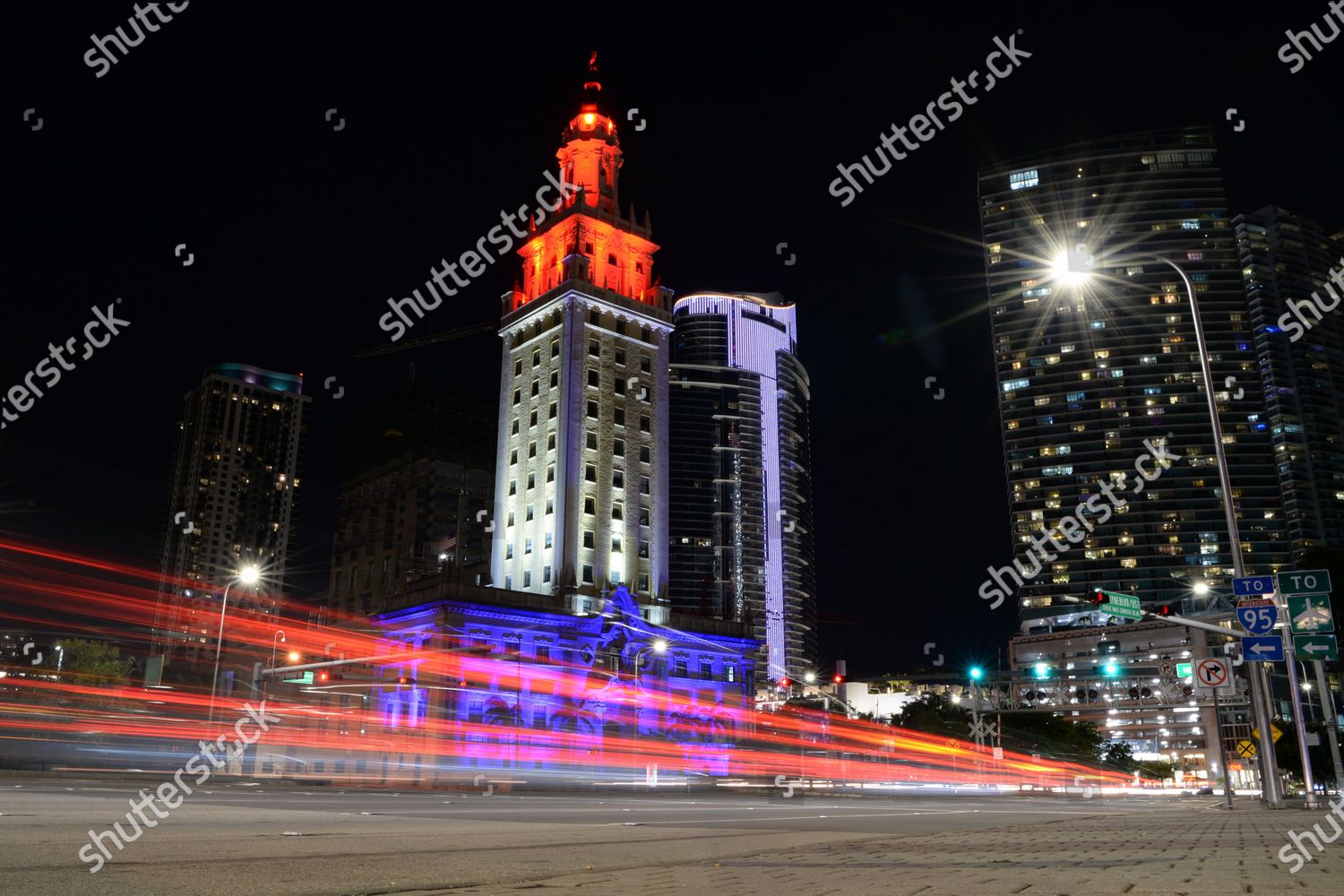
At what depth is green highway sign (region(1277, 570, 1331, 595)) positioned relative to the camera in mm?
28375

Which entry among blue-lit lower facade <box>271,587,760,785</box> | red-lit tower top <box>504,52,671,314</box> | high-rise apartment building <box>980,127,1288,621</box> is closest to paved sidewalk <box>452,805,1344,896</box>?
blue-lit lower facade <box>271,587,760,785</box>

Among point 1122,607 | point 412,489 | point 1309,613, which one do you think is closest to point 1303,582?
point 1309,613

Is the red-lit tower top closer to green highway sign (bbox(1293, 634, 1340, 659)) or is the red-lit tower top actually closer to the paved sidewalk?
green highway sign (bbox(1293, 634, 1340, 659))

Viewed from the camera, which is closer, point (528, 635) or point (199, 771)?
point (199, 771)

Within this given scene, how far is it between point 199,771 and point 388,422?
356 feet

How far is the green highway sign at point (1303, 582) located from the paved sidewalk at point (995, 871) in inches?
650

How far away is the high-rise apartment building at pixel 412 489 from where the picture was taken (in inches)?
5487

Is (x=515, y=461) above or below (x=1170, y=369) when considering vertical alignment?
below

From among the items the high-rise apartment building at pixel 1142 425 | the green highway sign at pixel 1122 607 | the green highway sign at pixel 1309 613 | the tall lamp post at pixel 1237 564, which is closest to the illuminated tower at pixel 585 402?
the green highway sign at pixel 1122 607

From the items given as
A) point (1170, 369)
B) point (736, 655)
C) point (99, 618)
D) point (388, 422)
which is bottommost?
point (736, 655)

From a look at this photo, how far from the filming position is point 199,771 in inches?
1689

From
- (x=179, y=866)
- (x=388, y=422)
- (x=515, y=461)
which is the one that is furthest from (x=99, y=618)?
(x=179, y=866)

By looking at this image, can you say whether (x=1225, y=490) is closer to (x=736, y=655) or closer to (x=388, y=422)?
(x=736, y=655)

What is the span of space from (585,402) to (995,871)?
79.8m
